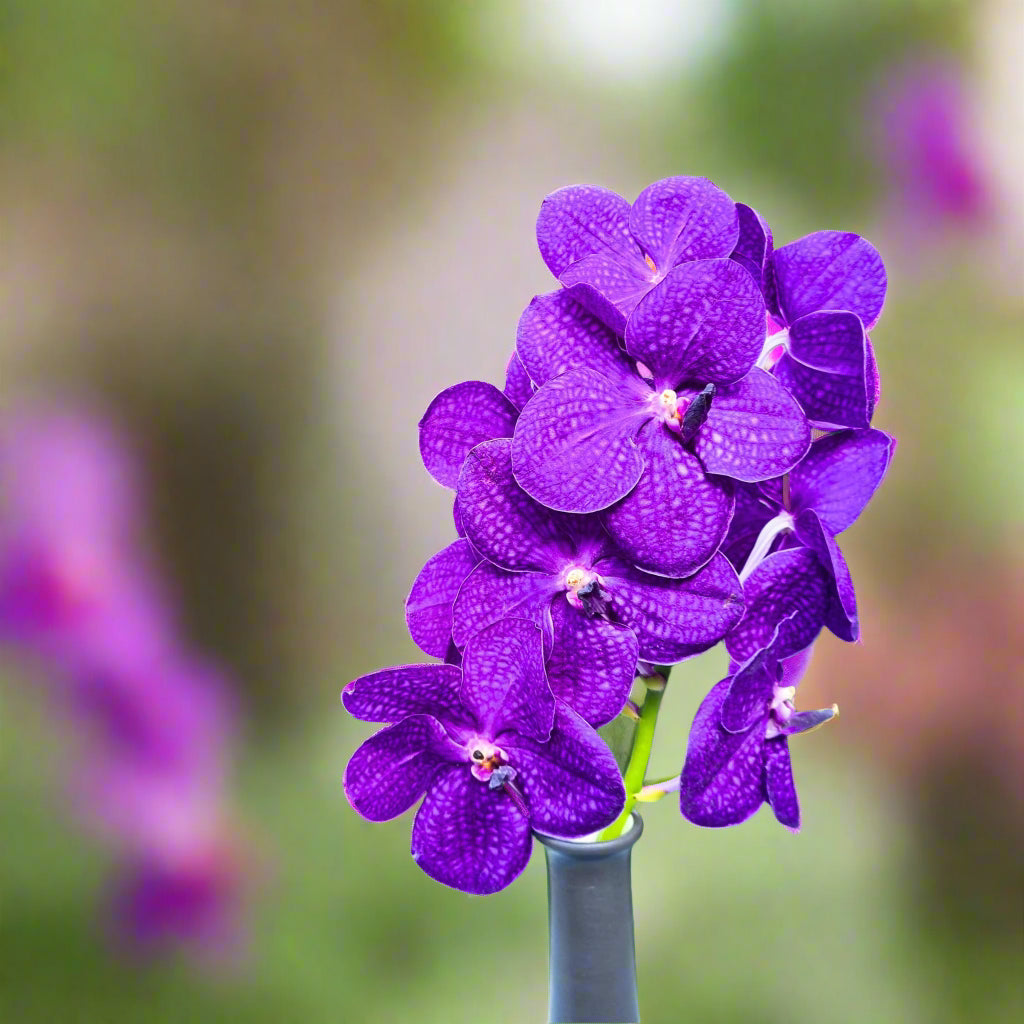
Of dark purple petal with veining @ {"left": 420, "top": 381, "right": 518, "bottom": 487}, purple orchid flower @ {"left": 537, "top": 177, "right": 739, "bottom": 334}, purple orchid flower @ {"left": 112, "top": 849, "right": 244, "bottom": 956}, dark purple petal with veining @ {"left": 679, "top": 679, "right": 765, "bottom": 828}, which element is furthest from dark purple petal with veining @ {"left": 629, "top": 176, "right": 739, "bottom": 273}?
purple orchid flower @ {"left": 112, "top": 849, "right": 244, "bottom": 956}

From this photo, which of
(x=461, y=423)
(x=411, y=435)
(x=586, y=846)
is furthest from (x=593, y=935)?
(x=411, y=435)

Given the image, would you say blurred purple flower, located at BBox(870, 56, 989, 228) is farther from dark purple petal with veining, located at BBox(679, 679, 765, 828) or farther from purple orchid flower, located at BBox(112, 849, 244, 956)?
purple orchid flower, located at BBox(112, 849, 244, 956)

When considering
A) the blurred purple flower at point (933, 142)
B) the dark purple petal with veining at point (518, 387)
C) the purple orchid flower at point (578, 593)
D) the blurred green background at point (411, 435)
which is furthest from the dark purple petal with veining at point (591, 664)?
the blurred purple flower at point (933, 142)

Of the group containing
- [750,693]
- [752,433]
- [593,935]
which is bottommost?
[593,935]

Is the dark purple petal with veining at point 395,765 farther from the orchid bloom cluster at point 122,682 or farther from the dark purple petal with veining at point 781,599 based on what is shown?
the orchid bloom cluster at point 122,682

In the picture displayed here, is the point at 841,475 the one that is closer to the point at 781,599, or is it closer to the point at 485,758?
the point at 781,599

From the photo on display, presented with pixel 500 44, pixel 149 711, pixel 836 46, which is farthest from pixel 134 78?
pixel 836 46

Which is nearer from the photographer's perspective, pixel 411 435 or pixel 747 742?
pixel 747 742
